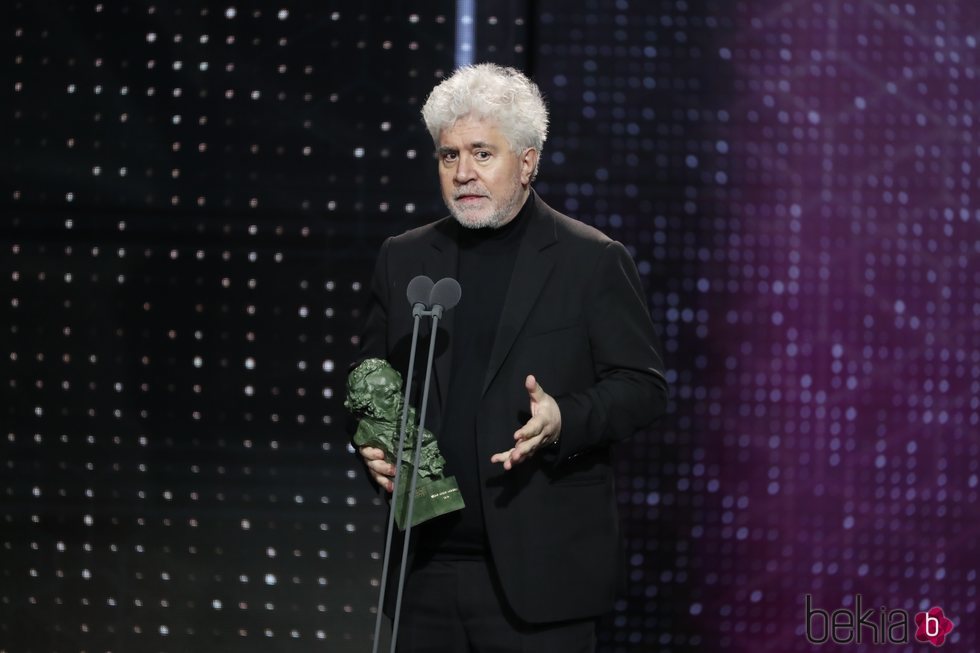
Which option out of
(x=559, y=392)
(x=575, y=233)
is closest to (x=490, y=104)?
(x=575, y=233)

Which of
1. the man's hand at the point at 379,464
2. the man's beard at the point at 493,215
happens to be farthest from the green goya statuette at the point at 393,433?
the man's beard at the point at 493,215

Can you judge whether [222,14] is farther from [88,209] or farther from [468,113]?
[468,113]

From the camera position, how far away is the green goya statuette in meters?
1.92

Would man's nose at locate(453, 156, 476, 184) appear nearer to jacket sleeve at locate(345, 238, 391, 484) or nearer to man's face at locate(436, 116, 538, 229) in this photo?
man's face at locate(436, 116, 538, 229)

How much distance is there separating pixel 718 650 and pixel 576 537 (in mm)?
1664

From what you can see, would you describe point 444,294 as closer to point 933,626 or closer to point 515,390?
point 515,390

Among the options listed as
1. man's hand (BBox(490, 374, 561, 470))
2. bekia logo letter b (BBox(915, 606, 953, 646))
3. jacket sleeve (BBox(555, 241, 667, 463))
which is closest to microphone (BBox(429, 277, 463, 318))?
man's hand (BBox(490, 374, 561, 470))

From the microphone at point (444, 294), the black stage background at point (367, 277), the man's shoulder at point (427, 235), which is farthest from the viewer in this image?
the black stage background at point (367, 277)

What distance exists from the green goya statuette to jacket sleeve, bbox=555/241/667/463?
234 mm

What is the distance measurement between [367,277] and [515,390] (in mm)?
1627

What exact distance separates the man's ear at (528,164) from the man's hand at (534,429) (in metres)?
0.49

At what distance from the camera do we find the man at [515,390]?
199cm

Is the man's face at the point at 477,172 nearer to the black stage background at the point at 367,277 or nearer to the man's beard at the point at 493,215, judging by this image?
the man's beard at the point at 493,215

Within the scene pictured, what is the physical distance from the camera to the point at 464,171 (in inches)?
81.0
